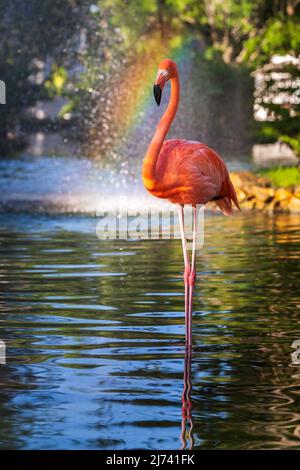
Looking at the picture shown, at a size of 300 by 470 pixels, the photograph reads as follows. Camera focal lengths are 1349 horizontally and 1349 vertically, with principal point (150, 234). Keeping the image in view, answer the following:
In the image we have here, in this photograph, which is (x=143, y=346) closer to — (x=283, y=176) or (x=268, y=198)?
(x=268, y=198)

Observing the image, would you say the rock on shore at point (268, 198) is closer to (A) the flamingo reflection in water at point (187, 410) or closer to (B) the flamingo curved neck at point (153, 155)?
(B) the flamingo curved neck at point (153, 155)

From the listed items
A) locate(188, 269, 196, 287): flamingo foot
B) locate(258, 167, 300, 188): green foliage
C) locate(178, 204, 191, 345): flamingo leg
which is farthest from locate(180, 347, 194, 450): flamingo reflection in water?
locate(258, 167, 300, 188): green foliage

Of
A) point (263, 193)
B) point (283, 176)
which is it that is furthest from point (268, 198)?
point (283, 176)

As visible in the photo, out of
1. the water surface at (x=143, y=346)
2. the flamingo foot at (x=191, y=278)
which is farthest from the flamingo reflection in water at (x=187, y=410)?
Answer: the flamingo foot at (x=191, y=278)

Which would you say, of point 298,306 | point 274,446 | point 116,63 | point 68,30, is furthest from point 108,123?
point 274,446

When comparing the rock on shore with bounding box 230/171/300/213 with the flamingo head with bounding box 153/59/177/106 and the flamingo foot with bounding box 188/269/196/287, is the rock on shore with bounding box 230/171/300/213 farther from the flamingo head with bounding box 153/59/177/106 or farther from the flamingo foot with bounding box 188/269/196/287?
the flamingo head with bounding box 153/59/177/106

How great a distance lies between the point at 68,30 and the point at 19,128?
4509mm

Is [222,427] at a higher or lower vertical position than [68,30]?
lower

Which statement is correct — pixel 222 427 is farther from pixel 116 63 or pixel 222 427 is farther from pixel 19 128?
pixel 19 128

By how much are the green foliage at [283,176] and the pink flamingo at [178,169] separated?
527 inches

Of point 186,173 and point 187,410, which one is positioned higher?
point 186,173

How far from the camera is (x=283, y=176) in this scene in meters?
26.4

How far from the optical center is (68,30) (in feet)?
134

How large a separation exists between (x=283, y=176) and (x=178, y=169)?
1661 cm
